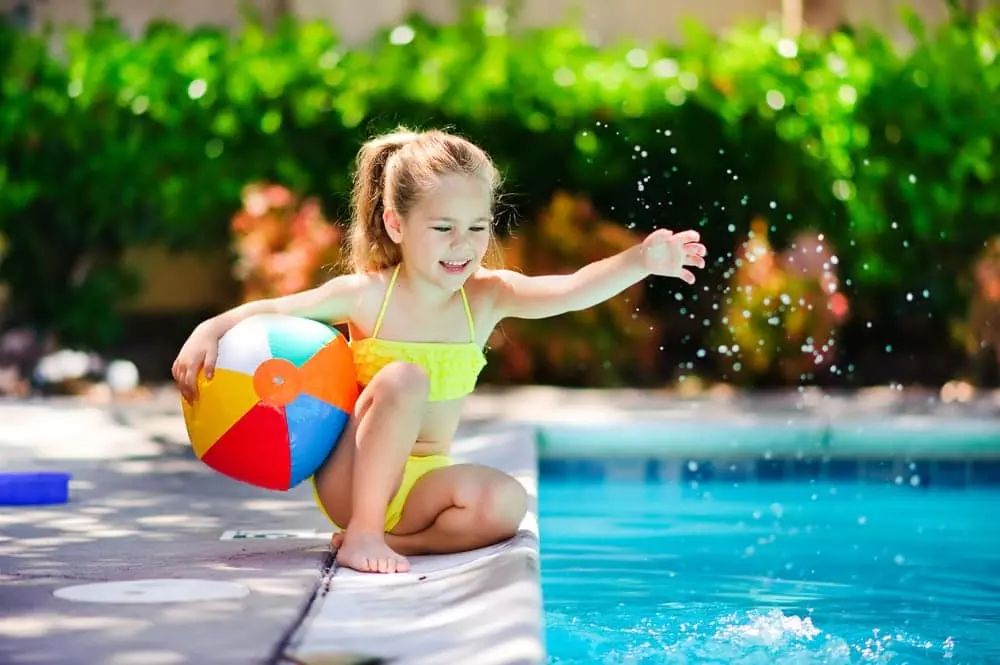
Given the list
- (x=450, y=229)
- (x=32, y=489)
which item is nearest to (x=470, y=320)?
(x=450, y=229)

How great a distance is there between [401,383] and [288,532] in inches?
35.2

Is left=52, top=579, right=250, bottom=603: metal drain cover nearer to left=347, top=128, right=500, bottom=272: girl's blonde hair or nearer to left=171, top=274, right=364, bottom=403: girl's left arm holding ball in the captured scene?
left=171, top=274, right=364, bottom=403: girl's left arm holding ball

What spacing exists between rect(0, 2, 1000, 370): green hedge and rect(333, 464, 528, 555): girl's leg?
6087 millimetres

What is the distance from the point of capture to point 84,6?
13.6 metres

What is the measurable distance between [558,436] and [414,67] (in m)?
3.60

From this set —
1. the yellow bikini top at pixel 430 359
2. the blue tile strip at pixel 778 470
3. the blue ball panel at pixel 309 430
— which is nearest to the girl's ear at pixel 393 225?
the yellow bikini top at pixel 430 359

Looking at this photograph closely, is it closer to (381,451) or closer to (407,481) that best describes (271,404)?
(381,451)

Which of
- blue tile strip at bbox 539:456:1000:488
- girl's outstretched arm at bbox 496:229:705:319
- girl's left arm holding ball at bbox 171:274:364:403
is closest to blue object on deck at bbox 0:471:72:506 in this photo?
girl's left arm holding ball at bbox 171:274:364:403

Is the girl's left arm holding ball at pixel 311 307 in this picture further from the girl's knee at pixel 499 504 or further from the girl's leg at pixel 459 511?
the girl's knee at pixel 499 504

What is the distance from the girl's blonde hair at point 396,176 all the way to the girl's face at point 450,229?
0.03 meters

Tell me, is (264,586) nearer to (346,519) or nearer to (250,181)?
(346,519)

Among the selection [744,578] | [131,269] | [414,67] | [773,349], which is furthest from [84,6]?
[744,578]

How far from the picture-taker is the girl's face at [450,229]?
4.46 metres

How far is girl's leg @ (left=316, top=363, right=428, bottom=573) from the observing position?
4184 mm
